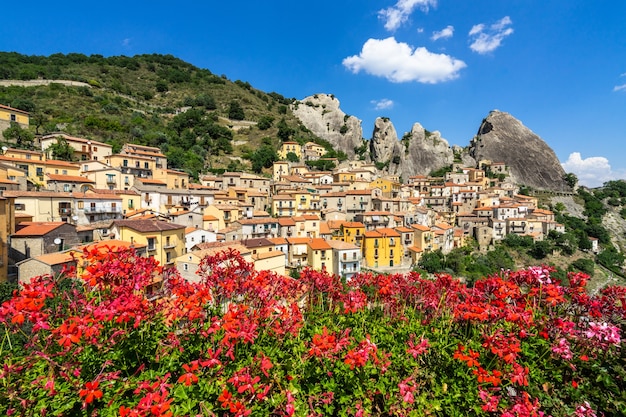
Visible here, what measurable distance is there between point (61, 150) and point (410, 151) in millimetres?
88679

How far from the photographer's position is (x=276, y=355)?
10.6 ft

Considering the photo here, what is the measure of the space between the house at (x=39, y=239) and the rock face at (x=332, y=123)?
88346mm

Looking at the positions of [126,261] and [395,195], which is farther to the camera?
[395,195]

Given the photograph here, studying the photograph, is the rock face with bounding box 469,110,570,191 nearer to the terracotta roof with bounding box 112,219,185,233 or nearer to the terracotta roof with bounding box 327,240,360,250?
the terracotta roof with bounding box 327,240,360,250

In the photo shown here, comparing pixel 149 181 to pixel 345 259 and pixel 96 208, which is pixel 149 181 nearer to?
pixel 96 208

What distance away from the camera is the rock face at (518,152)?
277 ft

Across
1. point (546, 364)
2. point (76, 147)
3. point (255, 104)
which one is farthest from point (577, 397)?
point (255, 104)

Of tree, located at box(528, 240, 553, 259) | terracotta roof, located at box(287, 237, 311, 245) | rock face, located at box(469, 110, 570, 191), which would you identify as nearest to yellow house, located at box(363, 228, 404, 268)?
terracotta roof, located at box(287, 237, 311, 245)

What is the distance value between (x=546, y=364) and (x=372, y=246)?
36957 millimetres

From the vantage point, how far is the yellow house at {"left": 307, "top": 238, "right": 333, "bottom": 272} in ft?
112

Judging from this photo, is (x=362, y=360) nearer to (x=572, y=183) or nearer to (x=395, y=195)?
(x=395, y=195)

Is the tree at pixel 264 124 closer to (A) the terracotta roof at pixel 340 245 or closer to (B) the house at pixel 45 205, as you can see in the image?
(A) the terracotta roof at pixel 340 245

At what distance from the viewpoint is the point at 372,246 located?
130 ft

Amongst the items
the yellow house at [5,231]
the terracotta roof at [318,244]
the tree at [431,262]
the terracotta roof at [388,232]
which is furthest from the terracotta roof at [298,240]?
the yellow house at [5,231]
